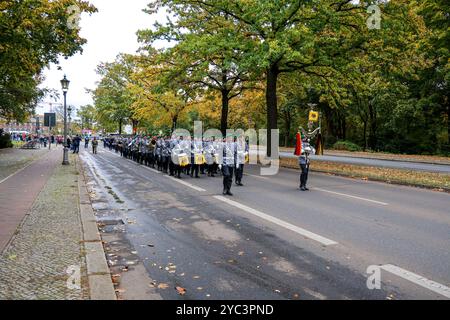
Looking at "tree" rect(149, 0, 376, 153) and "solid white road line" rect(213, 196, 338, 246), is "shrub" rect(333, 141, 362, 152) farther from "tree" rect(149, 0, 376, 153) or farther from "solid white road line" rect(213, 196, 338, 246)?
"solid white road line" rect(213, 196, 338, 246)

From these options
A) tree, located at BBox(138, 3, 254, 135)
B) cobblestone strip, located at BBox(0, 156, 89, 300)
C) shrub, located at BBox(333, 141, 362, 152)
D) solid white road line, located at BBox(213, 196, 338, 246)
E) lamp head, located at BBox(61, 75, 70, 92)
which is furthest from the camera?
shrub, located at BBox(333, 141, 362, 152)

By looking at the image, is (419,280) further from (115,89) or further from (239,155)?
(115,89)

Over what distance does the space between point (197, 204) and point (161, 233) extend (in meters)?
3.07

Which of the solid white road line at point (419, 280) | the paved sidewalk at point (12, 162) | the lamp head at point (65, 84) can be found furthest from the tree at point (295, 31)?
the solid white road line at point (419, 280)

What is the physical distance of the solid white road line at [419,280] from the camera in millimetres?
4660

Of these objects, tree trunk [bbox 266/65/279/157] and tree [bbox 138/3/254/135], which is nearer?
tree [bbox 138/3/254/135]

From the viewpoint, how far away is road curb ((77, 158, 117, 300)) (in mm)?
4469

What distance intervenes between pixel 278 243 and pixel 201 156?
10.7 metres

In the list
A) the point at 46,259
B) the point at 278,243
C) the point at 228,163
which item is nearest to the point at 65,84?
the point at 228,163

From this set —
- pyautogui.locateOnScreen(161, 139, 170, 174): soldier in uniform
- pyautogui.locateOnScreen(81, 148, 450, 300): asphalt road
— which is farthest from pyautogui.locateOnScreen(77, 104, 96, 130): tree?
pyautogui.locateOnScreen(81, 148, 450, 300): asphalt road

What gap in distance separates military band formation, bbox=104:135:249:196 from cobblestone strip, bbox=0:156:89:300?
5167 millimetres

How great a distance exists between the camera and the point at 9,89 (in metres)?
29.8
